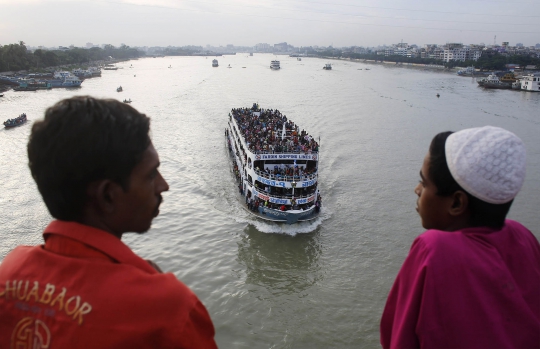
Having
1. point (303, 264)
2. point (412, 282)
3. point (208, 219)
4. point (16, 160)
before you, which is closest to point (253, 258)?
point (303, 264)

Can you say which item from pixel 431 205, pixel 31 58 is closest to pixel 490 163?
pixel 431 205

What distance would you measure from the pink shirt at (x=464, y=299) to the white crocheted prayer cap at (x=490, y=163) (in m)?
0.17

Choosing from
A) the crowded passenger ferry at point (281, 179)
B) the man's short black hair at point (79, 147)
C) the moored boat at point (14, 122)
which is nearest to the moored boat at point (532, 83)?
the crowded passenger ferry at point (281, 179)

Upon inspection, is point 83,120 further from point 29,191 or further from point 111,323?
point 29,191

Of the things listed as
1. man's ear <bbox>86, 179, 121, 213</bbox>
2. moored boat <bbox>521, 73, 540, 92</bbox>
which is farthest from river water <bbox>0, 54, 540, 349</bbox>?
moored boat <bbox>521, 73, 540, 92</bbox>

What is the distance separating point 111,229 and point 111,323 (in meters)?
0.35

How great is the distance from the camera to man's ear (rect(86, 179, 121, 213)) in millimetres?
1116

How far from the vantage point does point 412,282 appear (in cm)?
133

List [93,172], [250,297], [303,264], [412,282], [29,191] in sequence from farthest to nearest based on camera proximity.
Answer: [29,191] → [303,264] → [250,297] → [412,282] → [93,172]

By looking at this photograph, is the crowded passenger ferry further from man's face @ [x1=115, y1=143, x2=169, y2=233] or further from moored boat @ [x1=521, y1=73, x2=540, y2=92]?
moored boat @ [x1=521, y1=73, x2=540, y2=92]

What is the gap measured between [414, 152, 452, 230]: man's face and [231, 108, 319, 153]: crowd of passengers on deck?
14594 millimetres

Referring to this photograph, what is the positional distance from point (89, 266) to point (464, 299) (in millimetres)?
1134

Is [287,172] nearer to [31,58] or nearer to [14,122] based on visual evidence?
[14,122]

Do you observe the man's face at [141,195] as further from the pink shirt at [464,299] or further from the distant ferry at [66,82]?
the distant ferry at [66,82]
